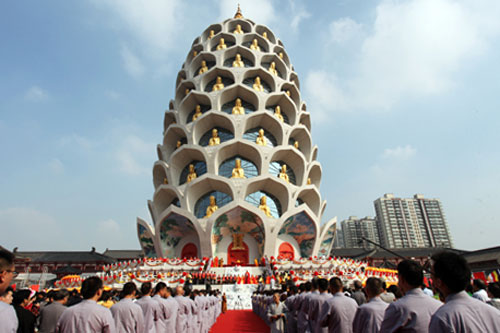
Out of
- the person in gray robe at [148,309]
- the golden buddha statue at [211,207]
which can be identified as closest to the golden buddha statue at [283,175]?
the golden buddha statue at [211,207]

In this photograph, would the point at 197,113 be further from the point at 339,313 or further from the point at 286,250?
the point at 339,313

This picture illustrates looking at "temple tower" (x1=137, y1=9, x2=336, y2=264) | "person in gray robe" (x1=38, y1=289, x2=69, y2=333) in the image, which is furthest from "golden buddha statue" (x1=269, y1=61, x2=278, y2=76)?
"person in gray robe" (x1=38, y1=289, x2=69, y2=333)

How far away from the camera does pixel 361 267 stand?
762 inches

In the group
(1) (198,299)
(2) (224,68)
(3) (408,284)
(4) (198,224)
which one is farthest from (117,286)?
(2) (224,68)

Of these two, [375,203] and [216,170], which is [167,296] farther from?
[375,203]

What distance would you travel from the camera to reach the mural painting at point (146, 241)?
2577 cm

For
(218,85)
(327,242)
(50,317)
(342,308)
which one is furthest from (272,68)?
(50,317)

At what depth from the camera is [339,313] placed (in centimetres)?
380

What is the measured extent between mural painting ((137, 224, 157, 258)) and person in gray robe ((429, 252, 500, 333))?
26.3 meters

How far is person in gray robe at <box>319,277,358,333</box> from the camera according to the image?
149 inches

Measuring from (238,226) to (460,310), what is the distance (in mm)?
22829

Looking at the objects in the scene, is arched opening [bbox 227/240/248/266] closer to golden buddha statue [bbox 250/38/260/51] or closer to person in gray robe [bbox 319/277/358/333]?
person in gray robe [bbox 319/277/358/333]

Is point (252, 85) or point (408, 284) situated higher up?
point (252, 85)

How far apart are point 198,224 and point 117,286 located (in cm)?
810
